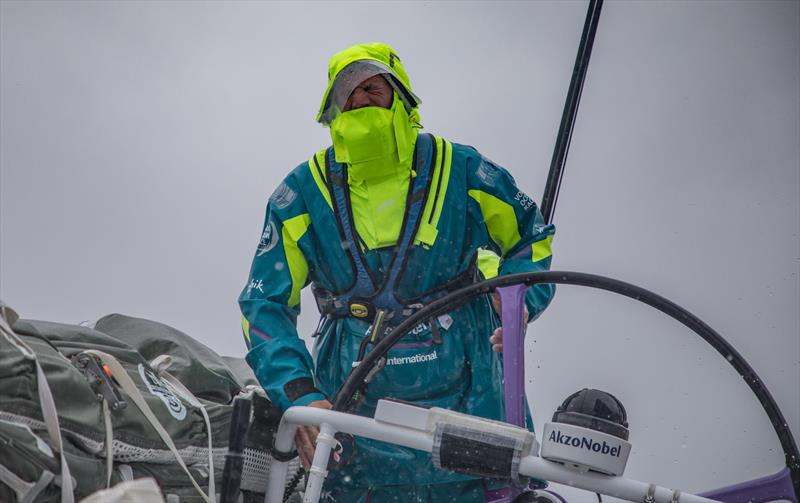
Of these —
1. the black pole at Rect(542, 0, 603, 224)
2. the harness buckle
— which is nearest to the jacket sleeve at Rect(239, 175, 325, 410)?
the harness buckle

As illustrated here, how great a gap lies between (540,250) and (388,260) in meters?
0.39

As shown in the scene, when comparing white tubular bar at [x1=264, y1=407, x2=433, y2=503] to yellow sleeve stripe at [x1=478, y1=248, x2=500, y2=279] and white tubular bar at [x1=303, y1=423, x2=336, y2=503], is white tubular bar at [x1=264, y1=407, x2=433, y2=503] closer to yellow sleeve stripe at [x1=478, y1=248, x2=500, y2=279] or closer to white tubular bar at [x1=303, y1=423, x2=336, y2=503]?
white tubular bar at [x1=303, y1=423, x2=336, y2=503]

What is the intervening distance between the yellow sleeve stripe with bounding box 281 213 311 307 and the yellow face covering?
0.19m

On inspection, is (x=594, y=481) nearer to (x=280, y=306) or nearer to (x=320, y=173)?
(x=280, y=306)

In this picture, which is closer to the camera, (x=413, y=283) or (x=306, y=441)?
(x=306, y=441)

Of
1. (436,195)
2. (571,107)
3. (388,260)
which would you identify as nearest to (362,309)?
(388,260)

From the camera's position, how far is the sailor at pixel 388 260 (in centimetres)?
231

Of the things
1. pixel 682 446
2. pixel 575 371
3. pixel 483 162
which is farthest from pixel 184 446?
pixel 682 446

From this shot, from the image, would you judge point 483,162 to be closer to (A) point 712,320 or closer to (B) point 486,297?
(B) point 486,297

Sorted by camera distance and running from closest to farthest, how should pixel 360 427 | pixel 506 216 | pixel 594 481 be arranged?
pixel 594 481, pixel 360 427, pixel 506 216

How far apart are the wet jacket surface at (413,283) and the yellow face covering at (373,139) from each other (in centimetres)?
8

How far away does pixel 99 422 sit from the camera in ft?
5.96

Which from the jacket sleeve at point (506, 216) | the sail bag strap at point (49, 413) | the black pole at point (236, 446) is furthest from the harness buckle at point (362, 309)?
the sail bag strap at point (49, 413)

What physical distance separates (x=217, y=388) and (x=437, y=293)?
2.18ft
